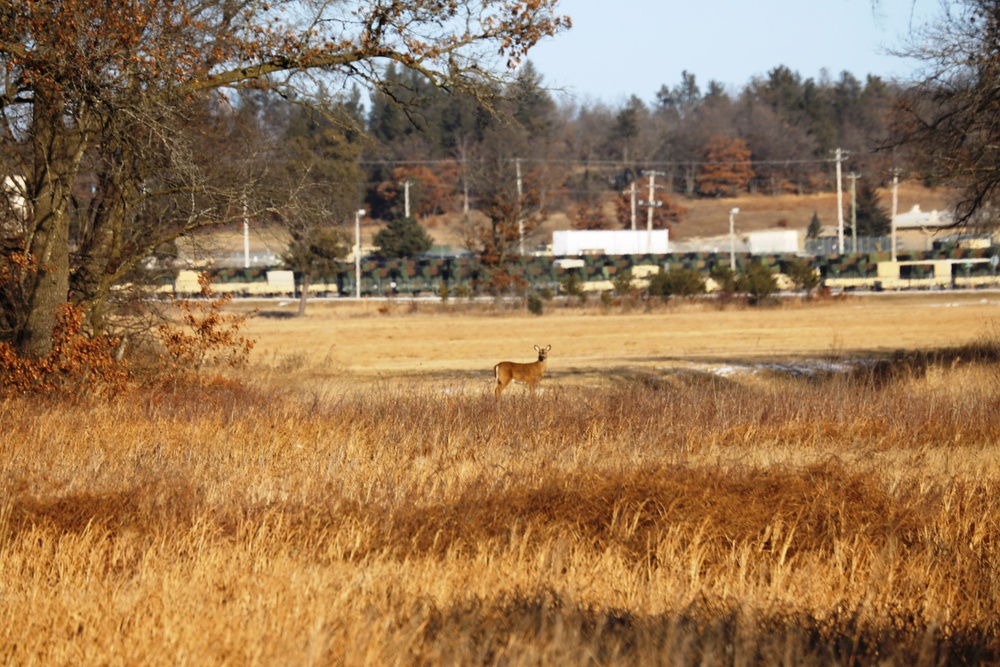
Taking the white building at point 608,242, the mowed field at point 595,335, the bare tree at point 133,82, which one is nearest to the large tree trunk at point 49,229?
the bare tree at point 133,82

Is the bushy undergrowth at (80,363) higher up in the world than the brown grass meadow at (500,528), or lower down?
higher up

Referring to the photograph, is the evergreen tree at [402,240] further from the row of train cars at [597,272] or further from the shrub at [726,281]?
the shrub at [726,281]

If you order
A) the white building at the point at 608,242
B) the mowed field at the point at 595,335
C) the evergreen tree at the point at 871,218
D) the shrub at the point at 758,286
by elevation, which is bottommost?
the mowed field at the point at 595,335

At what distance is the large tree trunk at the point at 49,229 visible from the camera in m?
15.5

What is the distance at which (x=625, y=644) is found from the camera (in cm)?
588

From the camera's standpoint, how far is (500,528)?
8.46 meters

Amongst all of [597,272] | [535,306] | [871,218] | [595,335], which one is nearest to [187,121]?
[595,335]

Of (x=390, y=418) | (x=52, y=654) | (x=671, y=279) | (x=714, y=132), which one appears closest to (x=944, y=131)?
(x=390, y=418)

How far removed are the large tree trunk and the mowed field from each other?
26.2 feet

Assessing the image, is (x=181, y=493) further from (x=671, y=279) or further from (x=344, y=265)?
(x=344, y=265)

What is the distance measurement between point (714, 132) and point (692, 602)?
497 feet

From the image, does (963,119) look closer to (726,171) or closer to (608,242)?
(608,242)

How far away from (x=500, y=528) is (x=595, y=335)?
1318 inches

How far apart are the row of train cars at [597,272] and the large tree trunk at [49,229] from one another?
53454 mm
